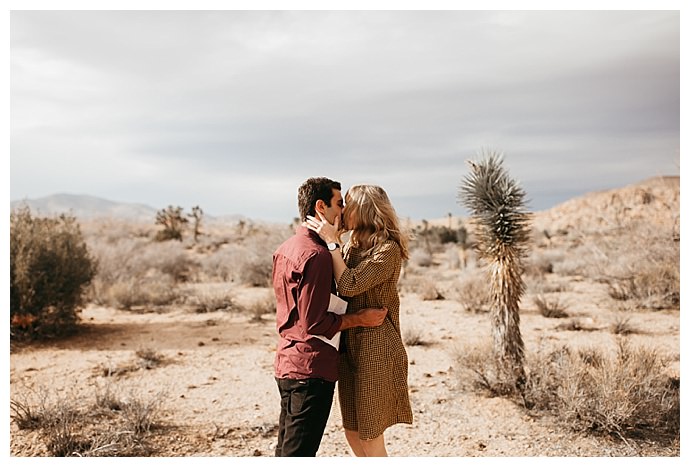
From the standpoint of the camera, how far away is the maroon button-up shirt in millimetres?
3035

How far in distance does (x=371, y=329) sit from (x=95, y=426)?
3357 millimetres

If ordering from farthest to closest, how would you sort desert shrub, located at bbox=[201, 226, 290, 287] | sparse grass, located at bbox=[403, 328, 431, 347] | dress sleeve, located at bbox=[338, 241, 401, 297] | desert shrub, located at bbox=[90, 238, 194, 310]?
desert shrub, located at bbox=[201, 226, 290, 287]
desert shrub, located at bbox=[90, 238, 194, 310]
sparse grass, located at bbox=[403, 328, 431, 347]
dress sleeve, located at bbox=[338, 241, 401, 297]

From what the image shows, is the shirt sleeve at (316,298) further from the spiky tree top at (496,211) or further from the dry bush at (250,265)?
→ the dry bush at (250,265)

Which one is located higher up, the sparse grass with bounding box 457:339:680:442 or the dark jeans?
the dark jeans

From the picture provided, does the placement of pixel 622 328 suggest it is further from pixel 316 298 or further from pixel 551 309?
pixel 316 298

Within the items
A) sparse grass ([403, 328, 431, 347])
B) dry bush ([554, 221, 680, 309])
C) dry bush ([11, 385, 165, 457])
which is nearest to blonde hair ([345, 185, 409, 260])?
dry bush ([11, 385, 165, 457])

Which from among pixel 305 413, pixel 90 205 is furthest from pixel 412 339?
pixel 90 205

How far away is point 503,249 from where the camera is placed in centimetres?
648

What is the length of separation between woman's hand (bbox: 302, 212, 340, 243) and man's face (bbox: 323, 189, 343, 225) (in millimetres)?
44

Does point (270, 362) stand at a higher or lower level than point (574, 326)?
lower

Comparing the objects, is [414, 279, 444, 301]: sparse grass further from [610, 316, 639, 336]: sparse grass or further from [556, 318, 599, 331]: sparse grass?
[610, 316, 639, 336]: sparse grass

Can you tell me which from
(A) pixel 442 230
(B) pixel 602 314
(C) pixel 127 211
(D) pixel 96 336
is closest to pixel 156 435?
(D) pixel 96 336

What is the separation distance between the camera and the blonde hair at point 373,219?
337 cm

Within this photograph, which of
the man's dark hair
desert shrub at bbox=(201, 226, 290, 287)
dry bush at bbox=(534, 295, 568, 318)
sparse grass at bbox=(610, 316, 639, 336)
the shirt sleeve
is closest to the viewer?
the shirt sleeve
